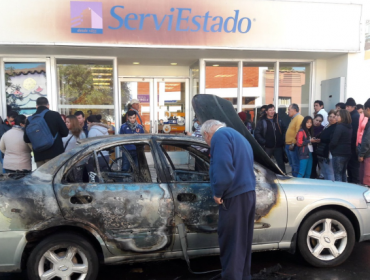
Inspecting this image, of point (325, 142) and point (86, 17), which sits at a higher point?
point (86, 17)

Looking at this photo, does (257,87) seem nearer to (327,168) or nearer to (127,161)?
(327,168)

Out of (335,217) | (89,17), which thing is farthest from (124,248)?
(89,17)

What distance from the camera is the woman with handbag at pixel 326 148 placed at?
6227 mm

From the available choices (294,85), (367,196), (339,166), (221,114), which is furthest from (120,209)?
(294,85)

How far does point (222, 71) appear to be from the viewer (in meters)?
9.15

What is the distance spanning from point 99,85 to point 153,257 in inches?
251

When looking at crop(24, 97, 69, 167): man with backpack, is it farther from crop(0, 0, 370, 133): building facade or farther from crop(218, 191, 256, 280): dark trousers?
crop(218, 191, 256, 280): dark trousers

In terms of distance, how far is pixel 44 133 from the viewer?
4770 millimetres

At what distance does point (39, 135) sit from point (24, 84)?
4.27m

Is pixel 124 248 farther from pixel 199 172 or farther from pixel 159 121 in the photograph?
pixel 159 121

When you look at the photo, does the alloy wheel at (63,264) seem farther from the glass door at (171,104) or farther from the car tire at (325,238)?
the glass door at (171,104)

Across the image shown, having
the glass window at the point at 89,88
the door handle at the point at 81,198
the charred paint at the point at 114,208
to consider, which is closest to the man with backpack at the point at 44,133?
the charred paint at the point at 114,208

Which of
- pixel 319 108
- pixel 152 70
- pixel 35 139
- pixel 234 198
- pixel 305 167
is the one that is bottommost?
pixel 305 167

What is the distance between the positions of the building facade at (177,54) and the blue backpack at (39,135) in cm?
309
